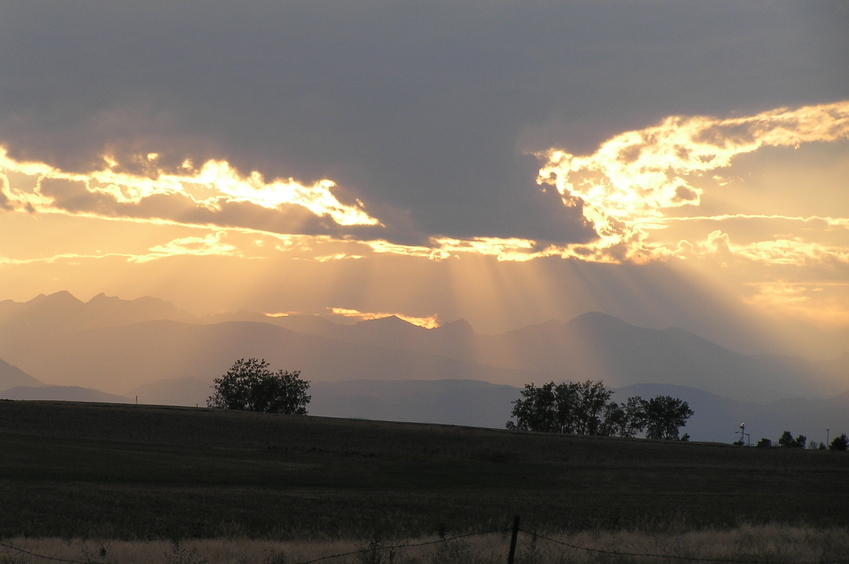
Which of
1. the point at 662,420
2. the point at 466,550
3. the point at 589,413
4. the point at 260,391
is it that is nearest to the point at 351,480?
the point at 466,550

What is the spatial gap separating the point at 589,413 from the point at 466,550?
6148 inches

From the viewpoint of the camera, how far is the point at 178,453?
67.2 meters

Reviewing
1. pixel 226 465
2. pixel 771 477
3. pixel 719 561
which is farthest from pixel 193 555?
pixel 771 477

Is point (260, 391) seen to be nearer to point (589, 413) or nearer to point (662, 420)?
point (589, 413)

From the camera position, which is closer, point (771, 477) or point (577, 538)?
point (577, 538)

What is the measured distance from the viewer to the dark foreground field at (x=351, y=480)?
1186 inches

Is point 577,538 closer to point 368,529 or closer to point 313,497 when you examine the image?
point 368,529

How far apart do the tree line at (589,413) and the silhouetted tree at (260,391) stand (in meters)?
47.7

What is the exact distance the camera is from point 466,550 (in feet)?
68.5

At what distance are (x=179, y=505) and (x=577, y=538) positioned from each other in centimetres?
1789

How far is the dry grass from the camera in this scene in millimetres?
19625

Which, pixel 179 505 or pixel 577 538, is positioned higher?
pixel 577 538

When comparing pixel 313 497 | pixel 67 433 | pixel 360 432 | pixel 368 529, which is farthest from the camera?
pixel 360 432

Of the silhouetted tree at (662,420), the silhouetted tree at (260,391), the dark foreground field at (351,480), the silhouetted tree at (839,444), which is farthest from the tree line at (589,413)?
the dark foreground field at (351,480)
